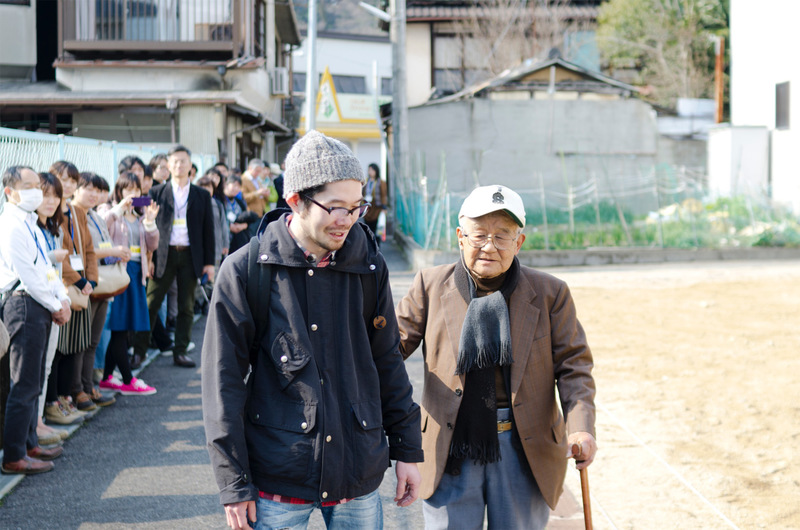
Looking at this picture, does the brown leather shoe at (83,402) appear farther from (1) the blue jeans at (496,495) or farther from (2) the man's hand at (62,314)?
(1) the blue jeans at (496,495)

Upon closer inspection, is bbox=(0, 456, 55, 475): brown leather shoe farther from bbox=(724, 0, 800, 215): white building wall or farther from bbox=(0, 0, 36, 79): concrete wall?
bbox=(724, 0, 800, 215): white building wall

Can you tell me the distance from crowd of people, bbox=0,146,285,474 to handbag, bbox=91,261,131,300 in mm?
11

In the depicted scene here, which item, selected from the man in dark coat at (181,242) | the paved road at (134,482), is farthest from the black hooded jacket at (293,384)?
the man in dark coat at (181,242)

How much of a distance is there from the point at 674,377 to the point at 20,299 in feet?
18.8

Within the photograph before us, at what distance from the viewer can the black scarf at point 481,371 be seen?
10.7ft

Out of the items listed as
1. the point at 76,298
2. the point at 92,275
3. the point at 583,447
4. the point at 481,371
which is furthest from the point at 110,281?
the point at 583,447

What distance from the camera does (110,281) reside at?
7051 millimetres

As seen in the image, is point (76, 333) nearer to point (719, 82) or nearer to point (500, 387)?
point (500, 387)

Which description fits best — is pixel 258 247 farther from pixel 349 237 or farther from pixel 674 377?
pixel 674 377

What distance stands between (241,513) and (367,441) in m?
0.44

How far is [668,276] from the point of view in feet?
52.5

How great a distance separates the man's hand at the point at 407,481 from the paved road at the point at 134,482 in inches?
79.7

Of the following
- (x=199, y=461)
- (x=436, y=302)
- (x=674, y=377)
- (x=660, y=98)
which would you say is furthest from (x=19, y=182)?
(x=660, y=98)

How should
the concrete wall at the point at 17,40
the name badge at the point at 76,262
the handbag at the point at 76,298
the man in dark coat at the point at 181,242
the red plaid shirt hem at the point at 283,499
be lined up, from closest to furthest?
the red plaid shirt hem at the point at 283,499
the handbag at the point at 76,298
the name badge at the point at 76,262
the man in dark coat at the point at 181,242
the concrete wall at the point at 17,40
